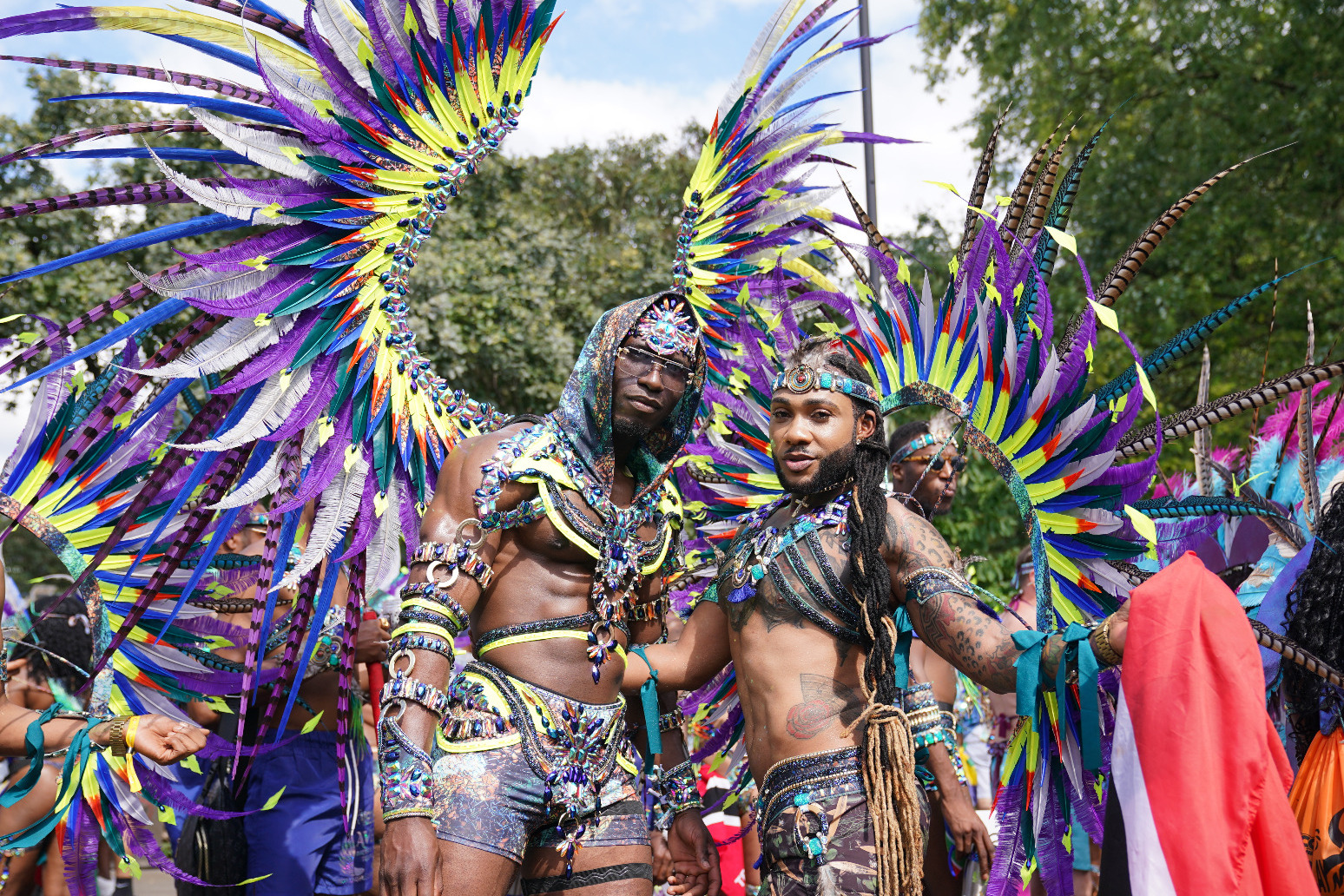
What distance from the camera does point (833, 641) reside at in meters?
3.14

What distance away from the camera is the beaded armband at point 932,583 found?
9.85 ft

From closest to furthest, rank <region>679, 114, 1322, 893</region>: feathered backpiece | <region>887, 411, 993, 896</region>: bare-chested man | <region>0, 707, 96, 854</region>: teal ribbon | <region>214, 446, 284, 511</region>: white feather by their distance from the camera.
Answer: <region>679, 114, 1322, 893</region>: feathered backpiece, <region>214, 446, 284, 511</region>: white feather, <region>887, 411, 993, 896</region>: bare-chested man, <region>0, 707, 96, 854</region>: teal ribbon

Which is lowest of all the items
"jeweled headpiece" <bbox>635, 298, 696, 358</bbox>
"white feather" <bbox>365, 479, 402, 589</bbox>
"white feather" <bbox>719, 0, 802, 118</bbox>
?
"white feather" <bbox>365, 479, 402, 589</bbox>

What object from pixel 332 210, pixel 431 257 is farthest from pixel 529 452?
pixel 431 257

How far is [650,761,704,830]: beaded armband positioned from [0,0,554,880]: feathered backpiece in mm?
1179

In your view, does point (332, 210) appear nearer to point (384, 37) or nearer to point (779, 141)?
point (384, 37)

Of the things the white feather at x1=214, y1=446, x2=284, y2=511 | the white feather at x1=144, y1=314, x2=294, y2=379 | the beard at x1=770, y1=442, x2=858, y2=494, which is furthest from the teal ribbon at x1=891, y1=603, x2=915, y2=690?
the white feather at x1=144, y1=314, x2=294, y2=379

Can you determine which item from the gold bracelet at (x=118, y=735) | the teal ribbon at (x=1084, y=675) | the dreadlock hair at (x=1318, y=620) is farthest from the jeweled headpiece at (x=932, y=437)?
the gold bracelet at (x=118, y=735)

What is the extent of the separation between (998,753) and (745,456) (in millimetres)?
2882

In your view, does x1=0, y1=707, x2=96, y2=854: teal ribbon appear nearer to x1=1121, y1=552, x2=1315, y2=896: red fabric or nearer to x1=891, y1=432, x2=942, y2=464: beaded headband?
x1=891, y1=432, x2=942, y2=464: beaded headband

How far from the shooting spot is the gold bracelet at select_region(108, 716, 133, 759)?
3512 millimetres

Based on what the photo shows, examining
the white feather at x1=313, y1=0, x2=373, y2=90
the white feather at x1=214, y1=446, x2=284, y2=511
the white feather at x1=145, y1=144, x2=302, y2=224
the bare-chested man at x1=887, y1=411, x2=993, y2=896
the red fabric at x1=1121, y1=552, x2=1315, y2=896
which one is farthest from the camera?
the bare-chested man at x1=887, y1=411, x2=993, y2=896

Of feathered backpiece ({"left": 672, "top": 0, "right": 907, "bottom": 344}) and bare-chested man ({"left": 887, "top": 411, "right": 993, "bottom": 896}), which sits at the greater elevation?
feathered backpiece ({"left": 672, "top": 0, "right": 907, "bottom": 344})

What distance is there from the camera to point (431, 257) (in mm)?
11773
